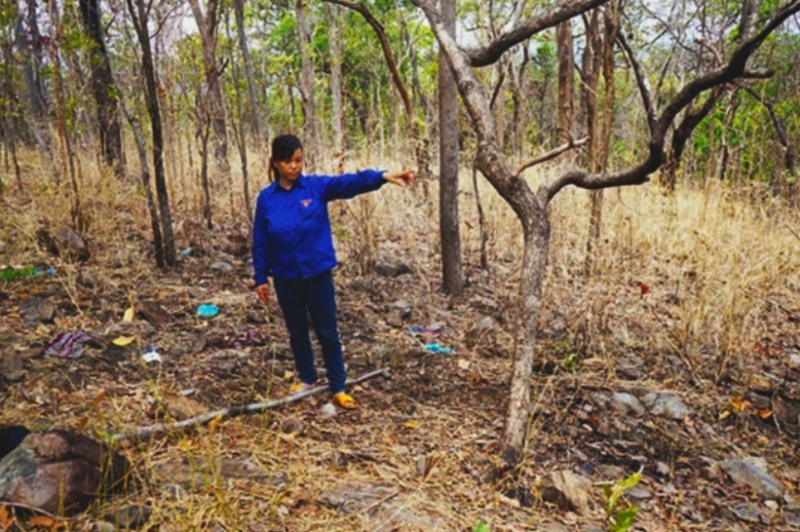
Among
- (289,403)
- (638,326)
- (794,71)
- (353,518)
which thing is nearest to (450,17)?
(638,326)

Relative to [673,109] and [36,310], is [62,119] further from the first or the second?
[673,109]

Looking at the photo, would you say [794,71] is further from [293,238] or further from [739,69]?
[293,238]

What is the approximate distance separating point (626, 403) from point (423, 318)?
1544 millimetres

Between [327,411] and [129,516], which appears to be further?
[327,411]

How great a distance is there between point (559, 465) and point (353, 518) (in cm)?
99

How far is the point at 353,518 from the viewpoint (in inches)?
83.4

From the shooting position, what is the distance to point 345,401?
2982mm

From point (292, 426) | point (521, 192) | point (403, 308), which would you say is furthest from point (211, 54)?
point (521, 192)

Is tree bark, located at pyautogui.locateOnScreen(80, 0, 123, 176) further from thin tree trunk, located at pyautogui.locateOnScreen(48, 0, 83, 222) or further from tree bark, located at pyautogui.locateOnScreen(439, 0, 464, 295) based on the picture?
tree bark, located at pyautogui.locateOnScreen(439, 0, 464, 295)

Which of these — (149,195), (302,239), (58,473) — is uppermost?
(149,195)

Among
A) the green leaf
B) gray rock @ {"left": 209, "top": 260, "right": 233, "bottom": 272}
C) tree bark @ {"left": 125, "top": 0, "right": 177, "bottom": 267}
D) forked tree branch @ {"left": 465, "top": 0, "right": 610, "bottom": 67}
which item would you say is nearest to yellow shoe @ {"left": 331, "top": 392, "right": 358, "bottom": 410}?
the green leaf

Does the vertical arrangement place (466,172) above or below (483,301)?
above

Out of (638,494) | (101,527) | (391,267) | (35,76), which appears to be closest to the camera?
(101,527)

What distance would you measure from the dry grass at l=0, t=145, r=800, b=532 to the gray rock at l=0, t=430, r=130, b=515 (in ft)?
0.60
